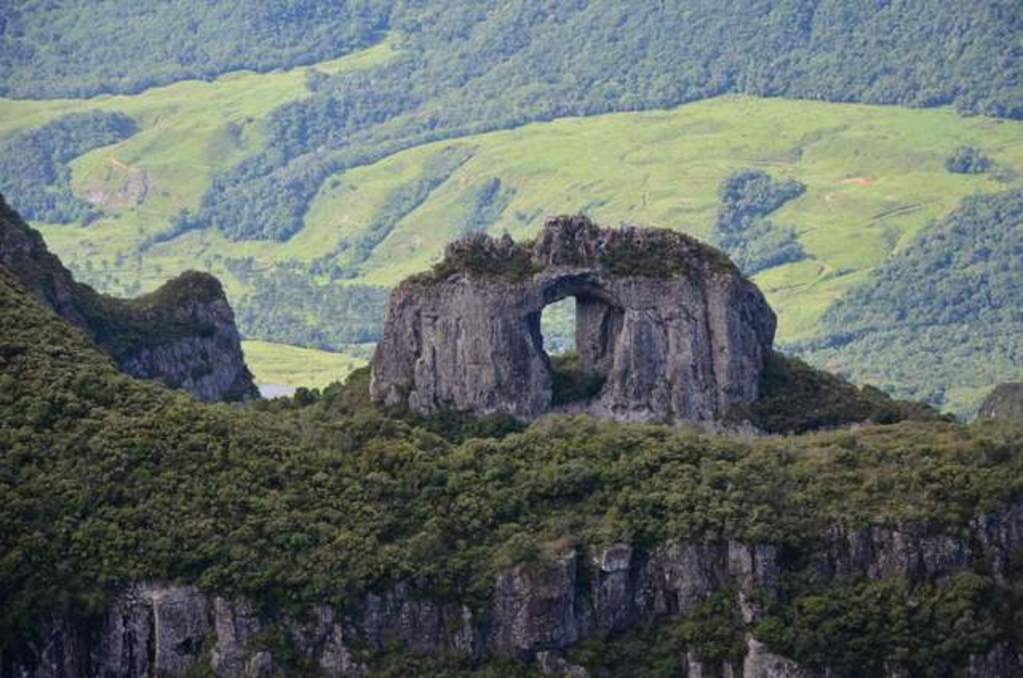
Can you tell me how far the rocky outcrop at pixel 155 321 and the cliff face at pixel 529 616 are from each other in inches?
885

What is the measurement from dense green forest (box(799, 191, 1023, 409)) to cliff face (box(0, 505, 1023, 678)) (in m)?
87.2

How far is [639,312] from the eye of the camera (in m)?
94.5

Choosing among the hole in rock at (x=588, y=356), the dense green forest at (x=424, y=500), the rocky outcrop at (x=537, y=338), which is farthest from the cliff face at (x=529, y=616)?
the hole in rock at (x=588, y=356)

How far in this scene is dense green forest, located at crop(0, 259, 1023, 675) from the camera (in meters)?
80.0

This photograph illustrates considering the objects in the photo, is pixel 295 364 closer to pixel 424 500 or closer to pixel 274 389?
pixel 274 389

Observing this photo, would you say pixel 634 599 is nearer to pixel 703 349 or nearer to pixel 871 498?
pixel 871 498

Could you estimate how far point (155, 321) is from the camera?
10850 cm

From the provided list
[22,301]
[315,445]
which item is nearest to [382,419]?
[315,445]

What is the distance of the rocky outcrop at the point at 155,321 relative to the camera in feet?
340

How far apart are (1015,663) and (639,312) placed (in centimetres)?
1800

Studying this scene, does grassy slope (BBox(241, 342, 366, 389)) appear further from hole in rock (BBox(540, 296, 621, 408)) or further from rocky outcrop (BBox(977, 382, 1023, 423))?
hole in rock (BBox(540, 296, 621, 408))

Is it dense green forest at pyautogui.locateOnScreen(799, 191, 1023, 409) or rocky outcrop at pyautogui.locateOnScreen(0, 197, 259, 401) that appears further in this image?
dense green forest at pyautogui.locateOnScreen(799, 191, 1023, 409)

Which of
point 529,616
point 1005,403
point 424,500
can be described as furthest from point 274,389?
point 529,616

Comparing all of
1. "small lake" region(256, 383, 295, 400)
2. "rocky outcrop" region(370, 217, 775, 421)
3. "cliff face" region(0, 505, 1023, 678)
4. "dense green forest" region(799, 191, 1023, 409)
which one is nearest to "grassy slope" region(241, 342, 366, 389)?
"small lake" region(256, 383, 295, 400)
